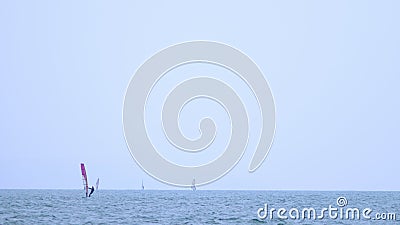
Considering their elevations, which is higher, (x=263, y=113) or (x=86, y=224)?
(x=263, y=113)

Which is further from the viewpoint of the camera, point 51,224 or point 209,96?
point 209,96

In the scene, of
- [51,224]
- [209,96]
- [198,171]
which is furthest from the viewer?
[198,171]

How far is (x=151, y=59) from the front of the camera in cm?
Answer: 5697

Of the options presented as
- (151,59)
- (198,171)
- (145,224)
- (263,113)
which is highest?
(151,59)

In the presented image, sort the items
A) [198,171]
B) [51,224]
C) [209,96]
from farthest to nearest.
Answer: [198,171] < [209,96] < [51,224]

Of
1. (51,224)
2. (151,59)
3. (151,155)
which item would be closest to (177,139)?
(151,155)

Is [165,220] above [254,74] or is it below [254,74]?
below

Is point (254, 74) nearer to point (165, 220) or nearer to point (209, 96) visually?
point (209, 96)

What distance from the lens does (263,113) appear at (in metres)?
57.0

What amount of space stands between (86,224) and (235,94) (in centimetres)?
1586

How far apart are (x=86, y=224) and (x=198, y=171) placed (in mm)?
12224

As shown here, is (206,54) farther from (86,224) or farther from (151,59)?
(86,224)

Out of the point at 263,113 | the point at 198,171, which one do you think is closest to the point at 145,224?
the point at 198,171

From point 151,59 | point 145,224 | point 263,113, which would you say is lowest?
point 145,224
